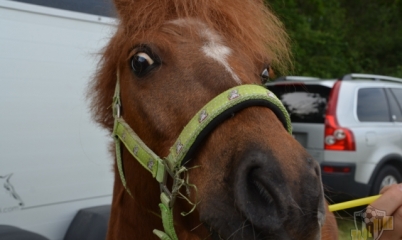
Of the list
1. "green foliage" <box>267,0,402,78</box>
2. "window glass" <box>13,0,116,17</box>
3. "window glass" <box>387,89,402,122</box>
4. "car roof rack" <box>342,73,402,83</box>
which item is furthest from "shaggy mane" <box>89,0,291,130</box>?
"green foliage" <box>267,0,402,78</box>

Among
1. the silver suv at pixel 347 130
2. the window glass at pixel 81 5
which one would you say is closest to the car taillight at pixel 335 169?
the silver suv at pixel 347 130

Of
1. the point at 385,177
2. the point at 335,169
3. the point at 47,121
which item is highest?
the point at 47,121

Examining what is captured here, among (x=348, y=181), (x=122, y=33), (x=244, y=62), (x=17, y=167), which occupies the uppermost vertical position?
(x=244, y=62)

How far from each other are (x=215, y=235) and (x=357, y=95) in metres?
5.37

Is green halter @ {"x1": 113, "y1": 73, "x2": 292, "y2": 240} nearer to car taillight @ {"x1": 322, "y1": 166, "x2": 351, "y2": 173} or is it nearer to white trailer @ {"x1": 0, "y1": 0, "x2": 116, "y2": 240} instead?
white trailer @ {"x1": 0, "y1": 0, "x2": 116, "y2": 240}

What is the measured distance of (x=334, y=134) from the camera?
19.6 ft

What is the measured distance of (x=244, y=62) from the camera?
5.90 ft

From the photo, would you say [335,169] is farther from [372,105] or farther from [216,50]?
[216,50]

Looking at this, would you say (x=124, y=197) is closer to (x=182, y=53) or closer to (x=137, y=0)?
(x=182, y=53)

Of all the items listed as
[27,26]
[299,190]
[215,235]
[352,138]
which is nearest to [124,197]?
[215,235]

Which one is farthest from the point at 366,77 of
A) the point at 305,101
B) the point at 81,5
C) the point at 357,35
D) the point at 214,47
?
the point at 357,35

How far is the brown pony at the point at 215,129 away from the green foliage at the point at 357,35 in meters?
11.0

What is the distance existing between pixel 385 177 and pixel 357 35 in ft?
45.4

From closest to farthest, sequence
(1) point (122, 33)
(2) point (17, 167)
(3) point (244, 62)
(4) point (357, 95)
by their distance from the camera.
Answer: (3) point (244, 62)
(1) point (122, 33)
(2) point (17, 167)
(4) point (357, 95)
